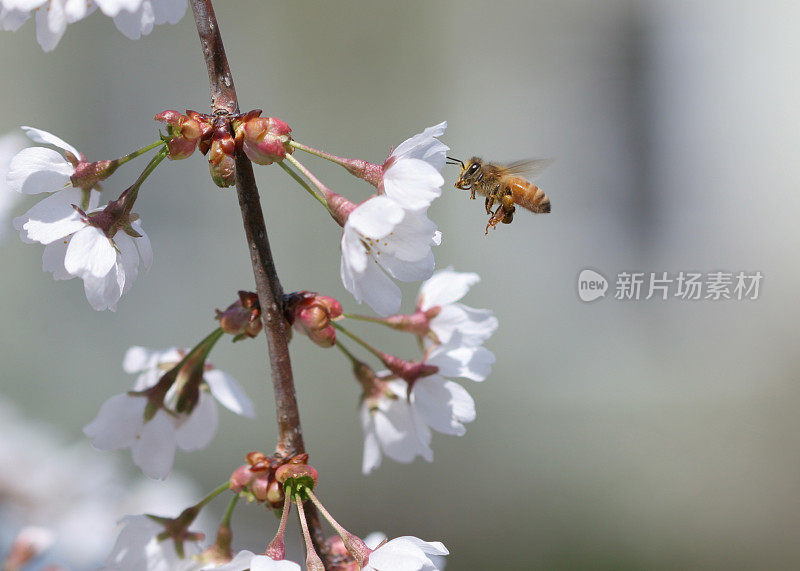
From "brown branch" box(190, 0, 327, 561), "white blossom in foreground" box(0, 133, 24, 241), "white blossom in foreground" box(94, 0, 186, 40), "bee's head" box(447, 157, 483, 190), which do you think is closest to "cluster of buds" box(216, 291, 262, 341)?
"brown branch" box(190, 0, 327, 561)

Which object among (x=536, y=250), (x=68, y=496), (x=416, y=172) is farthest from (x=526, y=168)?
(x=536, y=250)

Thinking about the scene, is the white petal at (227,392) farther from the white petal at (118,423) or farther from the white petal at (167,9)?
the white petal at (167,9)

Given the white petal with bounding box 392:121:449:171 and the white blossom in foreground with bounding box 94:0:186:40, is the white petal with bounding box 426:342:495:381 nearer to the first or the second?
the white petal with bounding box 392:121:449:171

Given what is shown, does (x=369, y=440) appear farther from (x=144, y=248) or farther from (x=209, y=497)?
(x=144, y=248)

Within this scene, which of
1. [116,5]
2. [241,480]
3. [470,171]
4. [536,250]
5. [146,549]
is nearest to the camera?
[116,5]

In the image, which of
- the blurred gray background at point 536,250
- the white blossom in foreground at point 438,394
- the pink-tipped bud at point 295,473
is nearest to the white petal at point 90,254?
the pink-tipped bud at point 295,473
